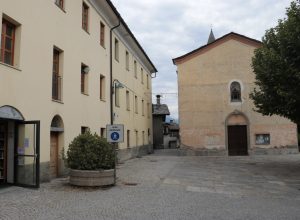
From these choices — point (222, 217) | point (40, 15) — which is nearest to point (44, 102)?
point (40, 15)

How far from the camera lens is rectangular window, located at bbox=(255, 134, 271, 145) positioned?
2861 cm

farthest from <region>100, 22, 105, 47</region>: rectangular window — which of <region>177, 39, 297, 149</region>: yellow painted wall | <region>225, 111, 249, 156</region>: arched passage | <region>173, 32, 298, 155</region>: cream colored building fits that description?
<region>225, 111, 249, 156</region>: arched passage

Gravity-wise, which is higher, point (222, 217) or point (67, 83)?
point (67, 83)

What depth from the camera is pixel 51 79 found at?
42.1 ft

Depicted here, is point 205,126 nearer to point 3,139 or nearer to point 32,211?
point 3,139

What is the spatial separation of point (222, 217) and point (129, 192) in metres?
3.78

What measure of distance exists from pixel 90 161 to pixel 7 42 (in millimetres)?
4292

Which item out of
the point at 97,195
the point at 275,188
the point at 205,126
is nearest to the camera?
the point at 97,195

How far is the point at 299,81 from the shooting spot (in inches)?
583

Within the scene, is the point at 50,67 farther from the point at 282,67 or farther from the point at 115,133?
the point at 282,67

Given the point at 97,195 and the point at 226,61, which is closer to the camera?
the point at 97,195

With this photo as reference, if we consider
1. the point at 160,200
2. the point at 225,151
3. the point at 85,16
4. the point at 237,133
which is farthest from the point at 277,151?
the point at 160,200

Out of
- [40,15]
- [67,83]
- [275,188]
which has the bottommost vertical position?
[275,188]

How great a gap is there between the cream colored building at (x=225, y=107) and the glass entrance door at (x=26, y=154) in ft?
62.2
